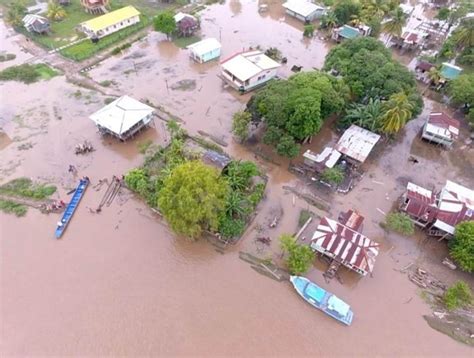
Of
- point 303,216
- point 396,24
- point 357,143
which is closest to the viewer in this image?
point 303,216

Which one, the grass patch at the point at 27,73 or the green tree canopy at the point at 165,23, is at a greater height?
the green tree canopy at the point at 165,23

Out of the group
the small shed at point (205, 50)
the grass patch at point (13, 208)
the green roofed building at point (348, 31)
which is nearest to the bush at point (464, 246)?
the green roofed building at point (348, 31)

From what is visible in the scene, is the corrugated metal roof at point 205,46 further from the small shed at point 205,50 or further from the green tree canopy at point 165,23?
the green tree canopy at point 165,23

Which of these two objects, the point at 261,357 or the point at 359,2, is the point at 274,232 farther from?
the point at 359,2

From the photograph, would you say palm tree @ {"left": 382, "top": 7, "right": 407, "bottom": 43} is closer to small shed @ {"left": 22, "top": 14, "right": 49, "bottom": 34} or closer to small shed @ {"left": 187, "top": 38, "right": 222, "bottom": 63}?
small shed @ {"left": 187, "top": 38, "right": 222, "bottom": 63}

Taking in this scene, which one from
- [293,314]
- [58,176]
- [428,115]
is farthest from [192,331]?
[428,115]

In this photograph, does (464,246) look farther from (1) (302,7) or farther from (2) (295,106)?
(1) (302,7)

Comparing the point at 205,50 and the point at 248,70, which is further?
the point at 205,50

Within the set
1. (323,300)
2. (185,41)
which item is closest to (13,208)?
(323,300)
